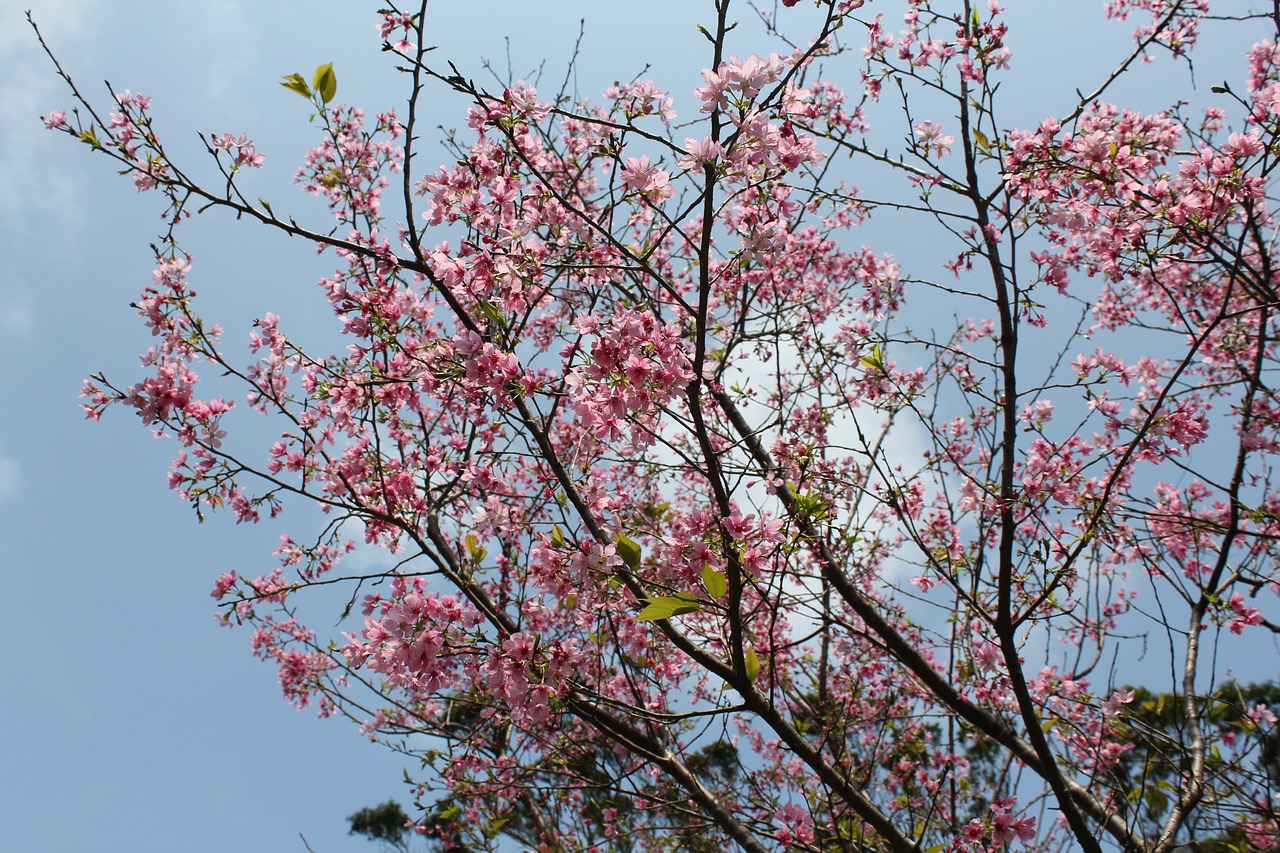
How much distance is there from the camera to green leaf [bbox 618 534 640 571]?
7.95 feet

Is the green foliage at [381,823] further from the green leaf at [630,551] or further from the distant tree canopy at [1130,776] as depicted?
the green leaf at [630,551]

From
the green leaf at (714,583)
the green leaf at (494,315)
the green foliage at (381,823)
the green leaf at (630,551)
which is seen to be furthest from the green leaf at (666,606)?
the green foliage at (381,823)

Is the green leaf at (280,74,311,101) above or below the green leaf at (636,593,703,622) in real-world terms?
above

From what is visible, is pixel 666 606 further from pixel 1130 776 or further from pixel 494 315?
pixel 1130 776

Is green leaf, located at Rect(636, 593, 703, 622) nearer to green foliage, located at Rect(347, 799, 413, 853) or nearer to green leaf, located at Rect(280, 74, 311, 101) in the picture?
green leaf, located at Rect(280, 74, 311, 101)

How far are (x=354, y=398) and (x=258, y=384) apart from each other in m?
0.51

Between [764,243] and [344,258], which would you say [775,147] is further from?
[344,258]

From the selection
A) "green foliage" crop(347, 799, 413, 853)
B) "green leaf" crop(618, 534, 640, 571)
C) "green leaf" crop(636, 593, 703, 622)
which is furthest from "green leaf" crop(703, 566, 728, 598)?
"green foliage" crop(347, 799, 413, 853)

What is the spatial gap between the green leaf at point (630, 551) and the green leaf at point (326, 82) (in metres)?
2.13

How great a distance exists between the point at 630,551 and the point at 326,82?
2200 mm

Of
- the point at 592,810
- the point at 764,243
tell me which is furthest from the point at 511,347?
the point at 592,810

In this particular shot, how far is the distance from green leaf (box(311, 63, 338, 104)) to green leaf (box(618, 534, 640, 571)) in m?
2.13

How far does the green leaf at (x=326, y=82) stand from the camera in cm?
285

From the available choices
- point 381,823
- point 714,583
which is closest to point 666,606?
point 714,583
